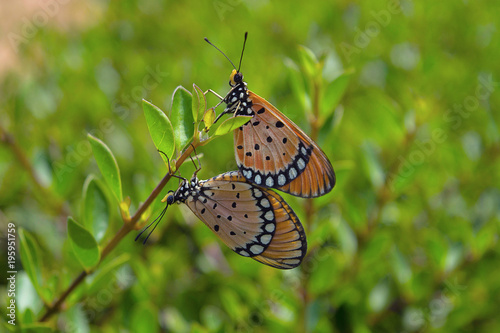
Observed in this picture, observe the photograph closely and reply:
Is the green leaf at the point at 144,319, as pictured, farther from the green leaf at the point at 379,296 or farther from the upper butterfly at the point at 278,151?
the green leaf at the point at 379,296

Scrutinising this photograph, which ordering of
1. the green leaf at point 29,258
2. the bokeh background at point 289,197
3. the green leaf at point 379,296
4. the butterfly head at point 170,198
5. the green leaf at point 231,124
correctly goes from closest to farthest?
the green leaf at point 231,124
the butterfly head at point 170,198
the green leaf at point 29,258
the bokeh background at point 289,197
the green leaf at point 379,296

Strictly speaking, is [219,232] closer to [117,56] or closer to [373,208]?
[373,208]

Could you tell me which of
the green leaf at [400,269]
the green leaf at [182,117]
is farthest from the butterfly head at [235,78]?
the green leaf at [400,269]

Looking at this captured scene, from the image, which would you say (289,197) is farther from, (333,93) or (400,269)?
(400,269)

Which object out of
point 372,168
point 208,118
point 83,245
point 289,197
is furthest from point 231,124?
point 372,168

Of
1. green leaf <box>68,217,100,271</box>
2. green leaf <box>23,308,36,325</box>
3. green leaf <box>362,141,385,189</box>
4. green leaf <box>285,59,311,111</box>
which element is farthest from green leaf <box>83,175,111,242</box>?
green leaf <box>362,141,385,189</box>

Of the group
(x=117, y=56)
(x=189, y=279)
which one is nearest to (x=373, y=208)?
(x=189, y=279)

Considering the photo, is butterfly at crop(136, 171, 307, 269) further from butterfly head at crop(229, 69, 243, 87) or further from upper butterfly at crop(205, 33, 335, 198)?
butterfly head at crop(229, 69, 243, 87)
